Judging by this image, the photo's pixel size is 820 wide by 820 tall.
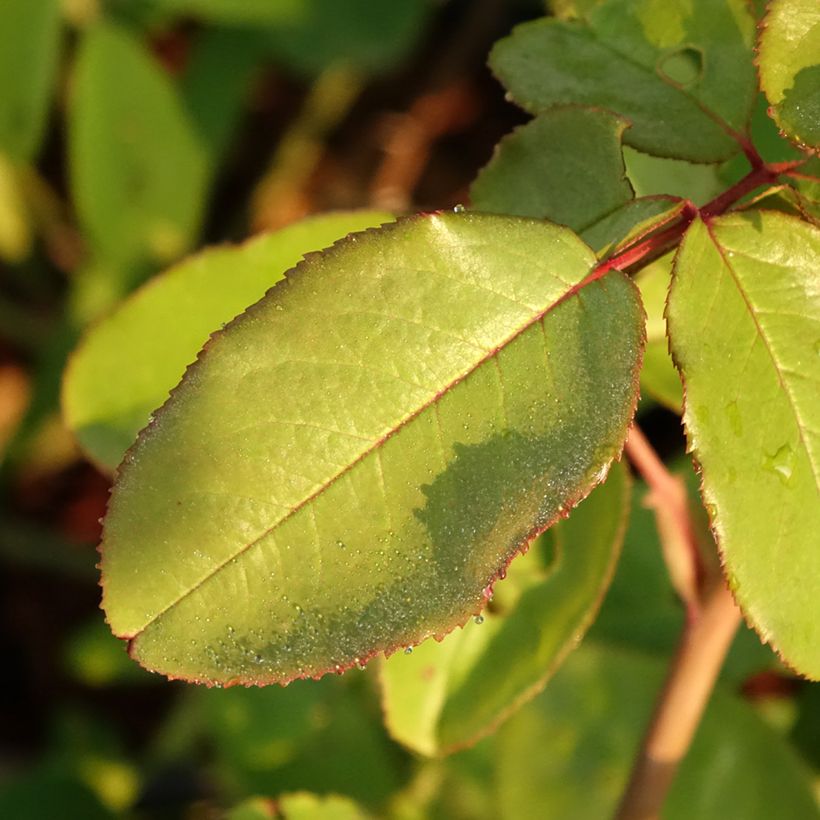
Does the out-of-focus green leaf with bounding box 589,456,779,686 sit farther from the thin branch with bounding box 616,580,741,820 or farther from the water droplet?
the water droplet

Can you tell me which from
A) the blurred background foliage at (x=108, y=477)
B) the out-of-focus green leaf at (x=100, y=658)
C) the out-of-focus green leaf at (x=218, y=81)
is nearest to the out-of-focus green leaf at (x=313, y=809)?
the blurred background foliage at (x=108, y=477)

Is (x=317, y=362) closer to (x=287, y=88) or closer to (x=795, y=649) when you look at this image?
(x=795, y=649)

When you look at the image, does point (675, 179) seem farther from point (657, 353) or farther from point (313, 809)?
point (313, 809)

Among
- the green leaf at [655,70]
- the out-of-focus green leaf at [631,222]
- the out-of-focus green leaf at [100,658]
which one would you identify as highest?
the green leaf at [655,70]

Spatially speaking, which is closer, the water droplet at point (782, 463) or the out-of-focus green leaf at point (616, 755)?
the water droplet at point (782, 463)

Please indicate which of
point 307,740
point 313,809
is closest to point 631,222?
point 313,809

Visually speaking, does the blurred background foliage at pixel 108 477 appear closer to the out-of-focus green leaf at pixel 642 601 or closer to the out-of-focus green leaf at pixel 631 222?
the out-of-focus green leaf at pixel 642 601

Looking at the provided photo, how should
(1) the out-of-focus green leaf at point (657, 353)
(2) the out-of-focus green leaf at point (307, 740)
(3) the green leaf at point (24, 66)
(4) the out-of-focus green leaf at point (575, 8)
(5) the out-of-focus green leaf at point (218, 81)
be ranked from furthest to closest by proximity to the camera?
(5) the out-of-focus green leaf at point (218, 81), (3) the green leaf at point (24, 66), (2) the out-of-focus green leaf at point (307, 740), (1) the out-of-focus green leaf at point (657, 353), (4) the out-of-focus green leaf at point (575, 8)

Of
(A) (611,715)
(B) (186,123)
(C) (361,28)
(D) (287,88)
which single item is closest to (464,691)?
(A) (611,715)
